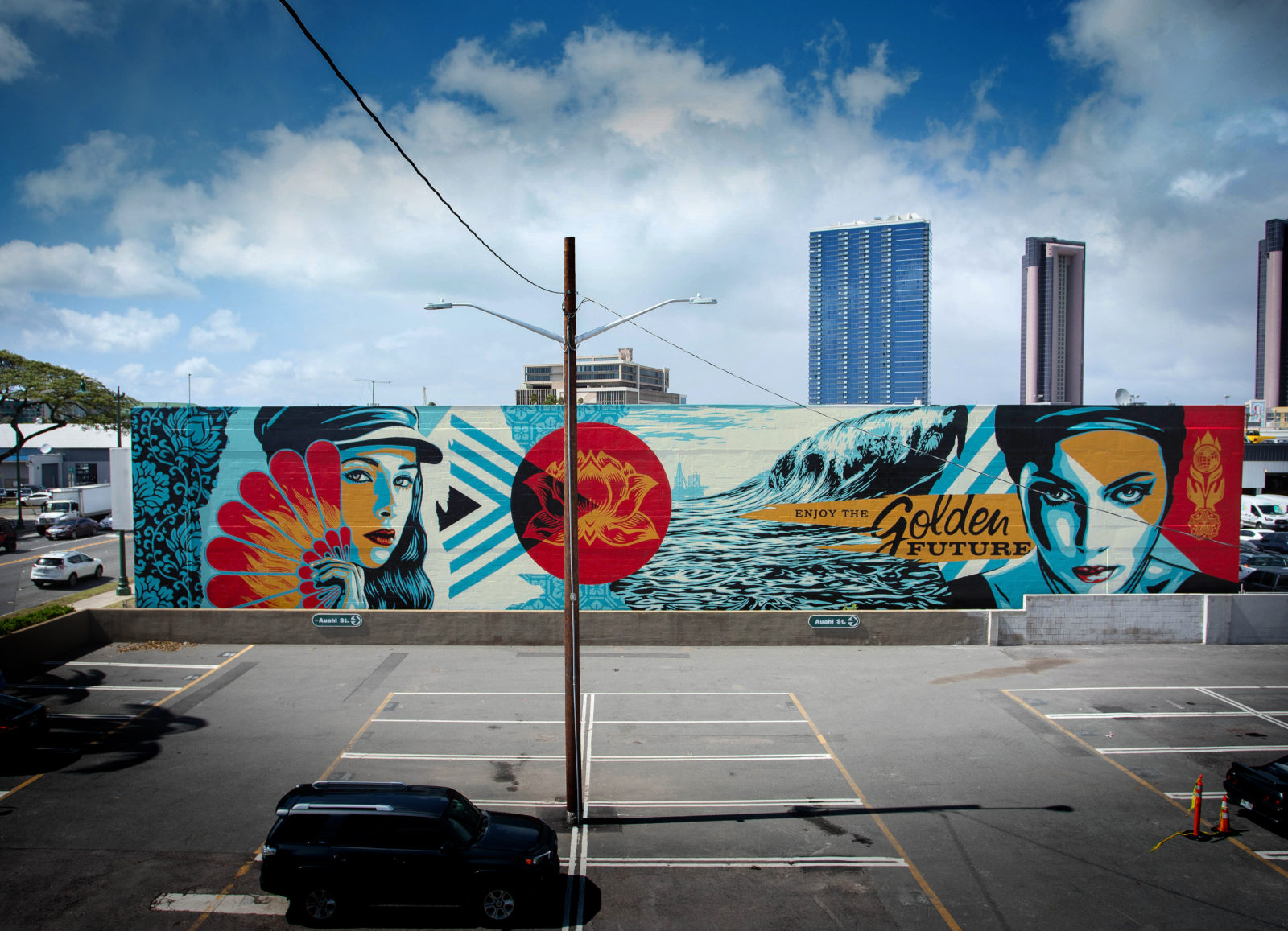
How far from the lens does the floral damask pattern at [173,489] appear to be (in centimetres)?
2464

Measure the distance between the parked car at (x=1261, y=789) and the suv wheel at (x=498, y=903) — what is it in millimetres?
12755

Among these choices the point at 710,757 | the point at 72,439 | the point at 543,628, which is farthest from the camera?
the point at 72,439

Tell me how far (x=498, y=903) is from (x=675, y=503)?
15.9 m

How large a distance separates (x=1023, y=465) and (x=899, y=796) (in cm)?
1531

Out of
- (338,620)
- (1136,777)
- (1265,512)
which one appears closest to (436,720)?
(338,620)

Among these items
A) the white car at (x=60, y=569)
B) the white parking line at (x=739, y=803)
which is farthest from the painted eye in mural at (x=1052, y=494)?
the white car at (x=60, y=569)

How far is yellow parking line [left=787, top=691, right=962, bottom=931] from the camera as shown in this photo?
34.1 feet

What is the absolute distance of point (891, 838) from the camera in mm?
12445

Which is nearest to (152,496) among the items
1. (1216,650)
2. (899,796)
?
(899,796)

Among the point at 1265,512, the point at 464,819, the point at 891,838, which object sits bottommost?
the point at 891,838

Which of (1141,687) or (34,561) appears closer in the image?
(1141,687)

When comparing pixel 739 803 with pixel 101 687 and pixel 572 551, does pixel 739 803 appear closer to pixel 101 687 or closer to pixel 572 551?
pixel 572 551

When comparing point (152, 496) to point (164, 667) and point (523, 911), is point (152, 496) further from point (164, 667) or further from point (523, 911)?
point (523, 911)

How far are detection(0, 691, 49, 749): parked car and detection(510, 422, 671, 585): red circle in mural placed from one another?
43.0 feet
